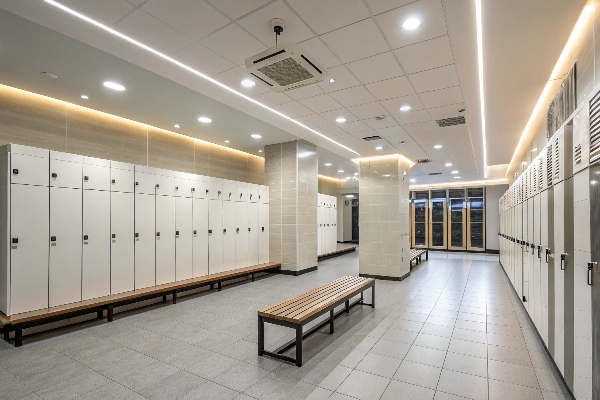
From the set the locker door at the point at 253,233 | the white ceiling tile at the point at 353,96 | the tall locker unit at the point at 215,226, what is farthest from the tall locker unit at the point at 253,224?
the white ceiling tile at the point at 353,96

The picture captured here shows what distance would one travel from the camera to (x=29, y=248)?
13.4 ft

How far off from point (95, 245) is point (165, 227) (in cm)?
129

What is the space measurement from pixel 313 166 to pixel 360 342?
549 cm

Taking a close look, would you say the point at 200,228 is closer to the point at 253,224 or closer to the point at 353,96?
the point at 253,224

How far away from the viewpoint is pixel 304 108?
5020 mm

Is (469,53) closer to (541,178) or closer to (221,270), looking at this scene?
(541,178)

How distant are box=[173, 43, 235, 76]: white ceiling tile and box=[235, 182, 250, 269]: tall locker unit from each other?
4011 mm

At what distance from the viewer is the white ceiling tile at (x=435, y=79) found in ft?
12.1

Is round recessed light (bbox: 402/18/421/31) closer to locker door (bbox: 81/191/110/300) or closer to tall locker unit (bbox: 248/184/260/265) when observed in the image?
locker door (bbox: 81/191/110/300)

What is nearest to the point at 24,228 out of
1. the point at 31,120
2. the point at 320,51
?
the point at 31,120


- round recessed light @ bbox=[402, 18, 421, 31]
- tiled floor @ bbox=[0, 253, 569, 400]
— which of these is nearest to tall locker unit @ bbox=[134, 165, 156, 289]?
tiled floor @ bbox=[0, 253, 569, 400]

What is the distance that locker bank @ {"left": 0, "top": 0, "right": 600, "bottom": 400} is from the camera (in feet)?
8.67

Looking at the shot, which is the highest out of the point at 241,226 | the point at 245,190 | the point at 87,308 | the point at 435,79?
the point at 435,79

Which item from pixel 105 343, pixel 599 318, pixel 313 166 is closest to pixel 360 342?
pixel 599 318
